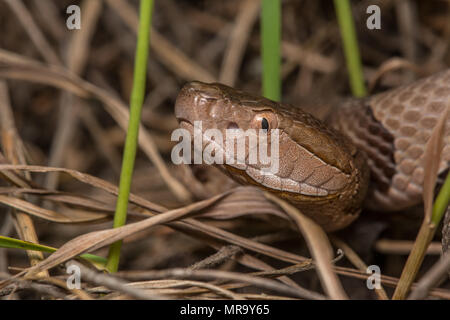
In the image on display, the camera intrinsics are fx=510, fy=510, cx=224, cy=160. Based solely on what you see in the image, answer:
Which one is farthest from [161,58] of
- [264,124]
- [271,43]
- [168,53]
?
[264,124]

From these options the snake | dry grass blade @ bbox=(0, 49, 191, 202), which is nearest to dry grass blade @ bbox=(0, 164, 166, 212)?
the snake

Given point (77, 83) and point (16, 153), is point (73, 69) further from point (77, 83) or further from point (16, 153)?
point (16, 153)

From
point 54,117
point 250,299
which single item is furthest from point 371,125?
point 54,117

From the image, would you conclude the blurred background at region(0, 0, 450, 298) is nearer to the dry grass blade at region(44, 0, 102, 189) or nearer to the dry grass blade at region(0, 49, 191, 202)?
the dry grass blade at region(44, 0, 102, 189)

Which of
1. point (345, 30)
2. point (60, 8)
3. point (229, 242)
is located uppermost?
point (60, 8)

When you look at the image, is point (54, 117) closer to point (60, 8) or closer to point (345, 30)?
point (60, 8)

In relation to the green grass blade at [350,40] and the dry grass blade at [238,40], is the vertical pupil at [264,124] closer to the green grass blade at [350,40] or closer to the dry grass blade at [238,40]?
the green grass blade at [350,40]
